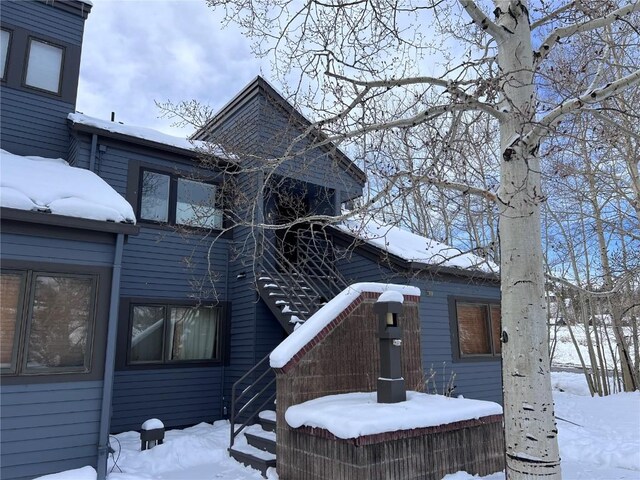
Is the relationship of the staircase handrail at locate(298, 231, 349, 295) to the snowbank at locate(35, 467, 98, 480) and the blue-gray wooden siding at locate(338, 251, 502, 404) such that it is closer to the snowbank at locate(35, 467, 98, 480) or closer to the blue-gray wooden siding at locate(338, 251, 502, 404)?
the blue-gray wooden siding at locate(338, 251, 502, 404)

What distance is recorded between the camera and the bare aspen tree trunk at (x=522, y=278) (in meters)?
3.12

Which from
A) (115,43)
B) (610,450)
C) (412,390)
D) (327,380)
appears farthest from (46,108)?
(610,450)

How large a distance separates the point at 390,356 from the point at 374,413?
3.18 ft

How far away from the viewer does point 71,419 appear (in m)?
5.77

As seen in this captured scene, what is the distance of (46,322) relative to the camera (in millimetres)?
5926

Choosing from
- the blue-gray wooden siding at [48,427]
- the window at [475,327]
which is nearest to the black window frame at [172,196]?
the blue-gray wooden siding at [48,427]

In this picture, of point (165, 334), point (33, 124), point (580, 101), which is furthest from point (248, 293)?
point (580, 101)

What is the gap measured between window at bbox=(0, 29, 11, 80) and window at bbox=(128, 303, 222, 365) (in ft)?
16.4

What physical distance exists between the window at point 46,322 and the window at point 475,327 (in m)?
7.22

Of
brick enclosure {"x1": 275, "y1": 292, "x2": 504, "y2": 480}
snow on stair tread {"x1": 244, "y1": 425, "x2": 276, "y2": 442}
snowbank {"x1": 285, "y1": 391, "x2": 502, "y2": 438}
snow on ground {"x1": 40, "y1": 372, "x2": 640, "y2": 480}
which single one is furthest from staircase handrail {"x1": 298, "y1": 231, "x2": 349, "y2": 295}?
snow on ground {"x1": 40, "y1": 372, "x2": 640, "y2": 480}

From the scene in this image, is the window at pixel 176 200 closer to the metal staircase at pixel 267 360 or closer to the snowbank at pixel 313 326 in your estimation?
the metal staircase at pixel 267 360

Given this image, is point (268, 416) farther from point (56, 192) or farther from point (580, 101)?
point (580, 101)

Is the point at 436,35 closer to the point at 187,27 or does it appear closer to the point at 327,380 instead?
the point at 187,27

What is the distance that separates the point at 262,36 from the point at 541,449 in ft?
14.7
